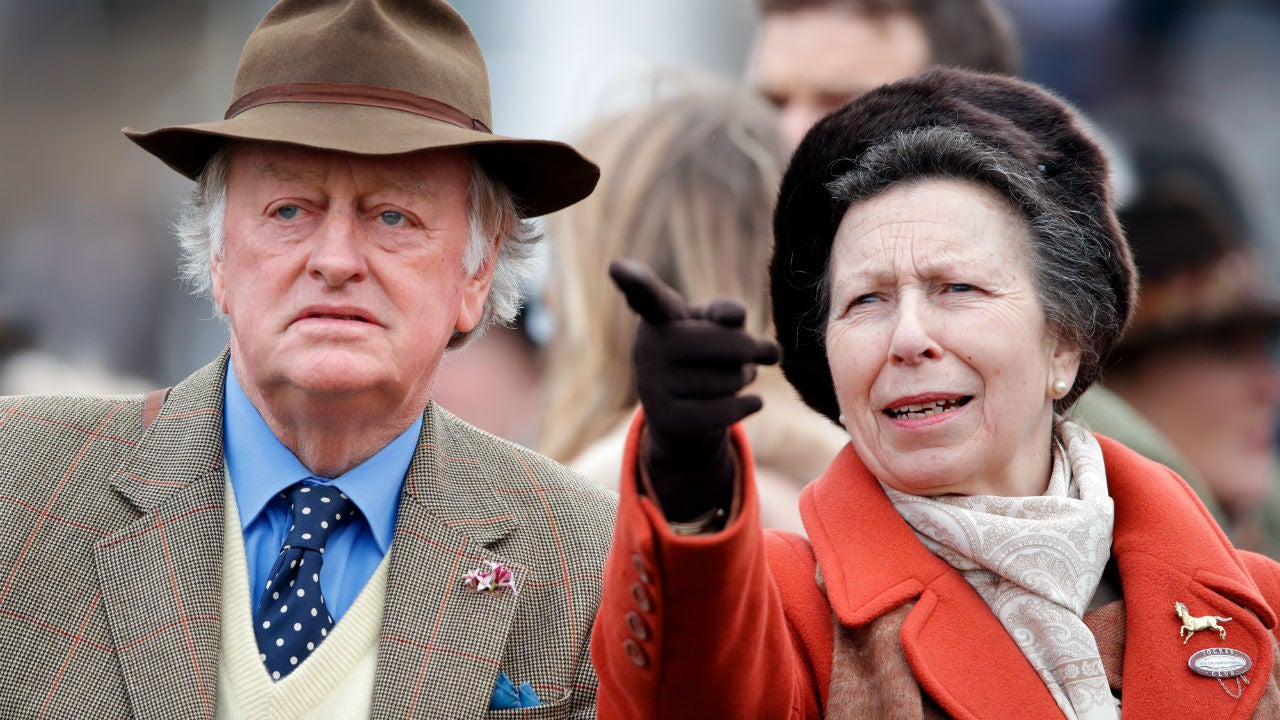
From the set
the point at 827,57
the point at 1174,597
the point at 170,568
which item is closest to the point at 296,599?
the point at 170,568

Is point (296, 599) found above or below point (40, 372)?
above

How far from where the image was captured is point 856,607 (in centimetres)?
329

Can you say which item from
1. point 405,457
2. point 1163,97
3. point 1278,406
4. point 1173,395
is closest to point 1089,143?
point 405,457

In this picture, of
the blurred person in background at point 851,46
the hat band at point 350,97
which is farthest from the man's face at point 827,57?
the hat band at point 350,97

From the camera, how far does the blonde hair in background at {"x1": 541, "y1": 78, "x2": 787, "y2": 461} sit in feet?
15.4

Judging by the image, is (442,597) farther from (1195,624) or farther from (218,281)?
(1195,624)

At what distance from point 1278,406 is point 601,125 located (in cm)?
500

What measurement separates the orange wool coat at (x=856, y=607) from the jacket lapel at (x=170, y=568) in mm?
891

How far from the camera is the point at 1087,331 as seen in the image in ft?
11.6

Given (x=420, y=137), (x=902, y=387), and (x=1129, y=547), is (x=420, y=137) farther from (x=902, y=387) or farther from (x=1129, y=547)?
(x=1129, y=547)

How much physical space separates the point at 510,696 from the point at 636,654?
701 mm

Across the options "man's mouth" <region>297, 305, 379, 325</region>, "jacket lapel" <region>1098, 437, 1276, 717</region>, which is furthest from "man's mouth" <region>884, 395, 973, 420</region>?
"man's mouth" <region>297, 305, 379, 325</region>

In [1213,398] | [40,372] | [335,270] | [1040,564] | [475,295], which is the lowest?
[40,372]

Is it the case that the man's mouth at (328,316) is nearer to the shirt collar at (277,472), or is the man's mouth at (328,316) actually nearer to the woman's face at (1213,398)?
the shirt collar at (277,472)
